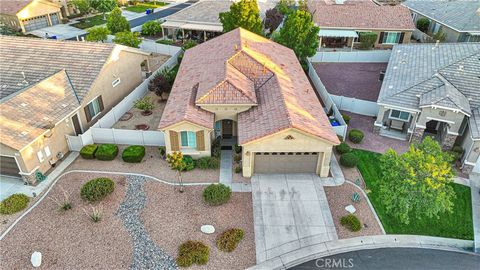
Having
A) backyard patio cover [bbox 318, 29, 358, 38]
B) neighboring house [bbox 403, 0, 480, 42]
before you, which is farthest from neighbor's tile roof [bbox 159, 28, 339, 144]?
neighboring house [bbox 403, 0, 480, 42]

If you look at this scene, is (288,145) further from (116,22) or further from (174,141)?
(116,22)

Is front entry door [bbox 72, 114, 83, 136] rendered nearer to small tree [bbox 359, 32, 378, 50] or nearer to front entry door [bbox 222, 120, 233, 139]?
front entry door [bbox 222, 120, 233, 139]

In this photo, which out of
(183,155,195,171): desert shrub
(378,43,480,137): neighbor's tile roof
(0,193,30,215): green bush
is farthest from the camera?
(378,43,480,137): neighbor's tile roof

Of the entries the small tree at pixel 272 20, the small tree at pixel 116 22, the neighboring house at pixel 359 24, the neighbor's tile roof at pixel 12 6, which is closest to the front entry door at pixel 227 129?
the neighboring house at pixel 359 24

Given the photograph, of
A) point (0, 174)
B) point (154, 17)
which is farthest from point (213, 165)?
point (154, 17)

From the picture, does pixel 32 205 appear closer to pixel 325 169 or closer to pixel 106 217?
pixel 106 217

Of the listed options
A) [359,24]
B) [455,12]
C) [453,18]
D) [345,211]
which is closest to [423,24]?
[455,12]
